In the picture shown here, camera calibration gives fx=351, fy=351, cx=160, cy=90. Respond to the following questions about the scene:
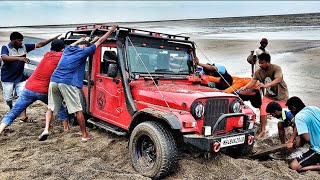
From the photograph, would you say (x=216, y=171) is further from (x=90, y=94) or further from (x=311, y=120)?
(x=90, y=94)

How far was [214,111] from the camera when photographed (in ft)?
15.6

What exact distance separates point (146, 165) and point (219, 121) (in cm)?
113

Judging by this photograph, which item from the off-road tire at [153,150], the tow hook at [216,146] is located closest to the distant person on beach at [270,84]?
the tow hook at [216,146]

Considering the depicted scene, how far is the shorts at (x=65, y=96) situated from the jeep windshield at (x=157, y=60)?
1.11 meters

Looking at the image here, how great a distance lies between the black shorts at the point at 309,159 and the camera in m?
5.00

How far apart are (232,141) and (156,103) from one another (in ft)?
3.79

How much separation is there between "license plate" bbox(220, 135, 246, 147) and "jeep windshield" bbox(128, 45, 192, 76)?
1.61m

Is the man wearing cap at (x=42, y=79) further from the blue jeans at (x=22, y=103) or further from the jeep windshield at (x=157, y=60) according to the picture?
the jeep windshield at (x=157, y=60)

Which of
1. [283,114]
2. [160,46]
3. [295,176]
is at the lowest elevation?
[295,176]

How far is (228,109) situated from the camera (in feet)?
16.2

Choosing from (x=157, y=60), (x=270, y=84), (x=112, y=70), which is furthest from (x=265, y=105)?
(x=112, y=70)

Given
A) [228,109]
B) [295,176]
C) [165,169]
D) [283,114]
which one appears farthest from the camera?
[283,114]

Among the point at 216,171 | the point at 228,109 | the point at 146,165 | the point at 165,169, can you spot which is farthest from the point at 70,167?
the point at 228,109

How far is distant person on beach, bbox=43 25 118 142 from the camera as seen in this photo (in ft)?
18.0
